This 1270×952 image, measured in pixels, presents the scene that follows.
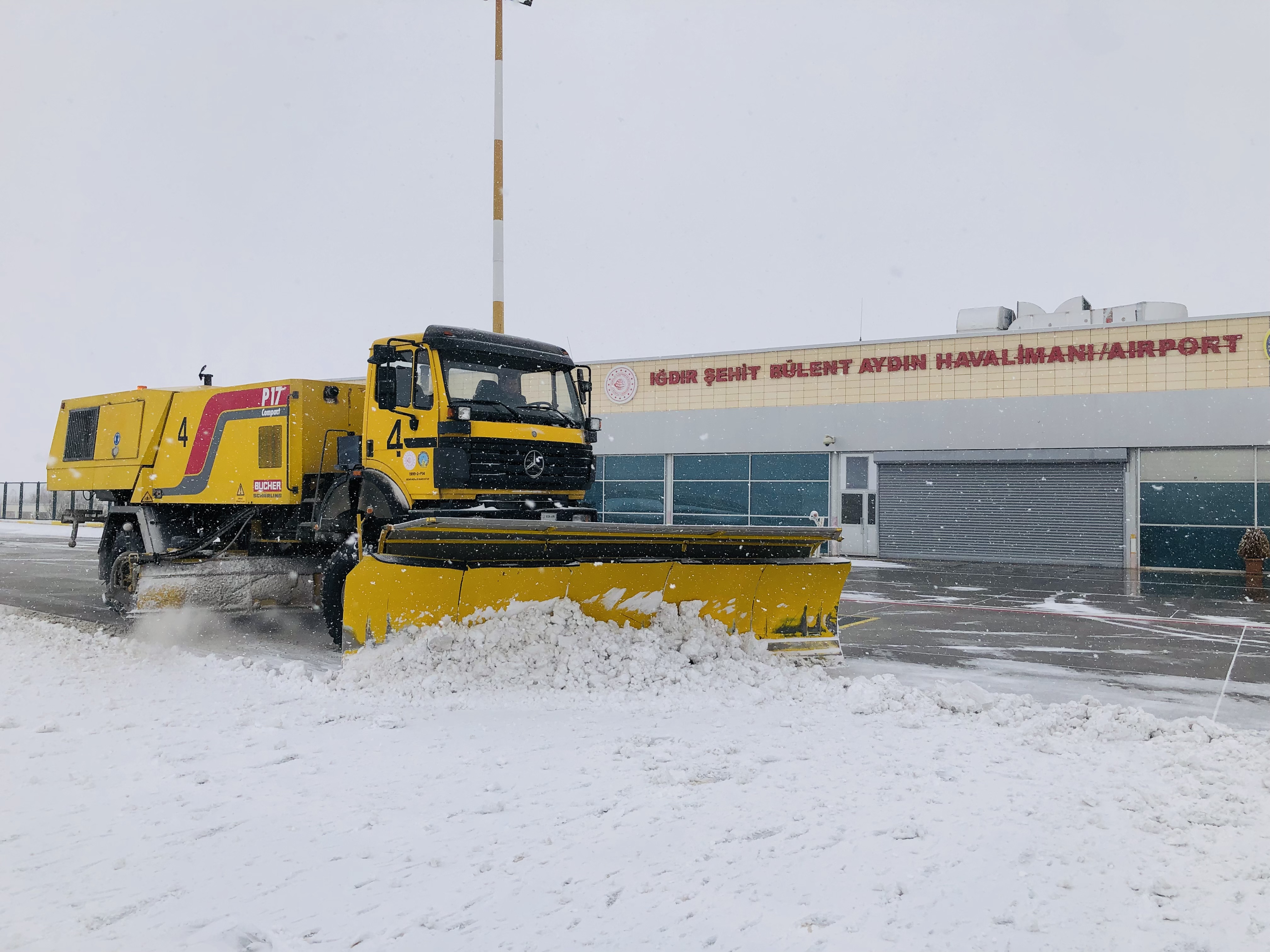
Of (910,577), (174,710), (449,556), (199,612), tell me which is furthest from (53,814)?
(910,577)

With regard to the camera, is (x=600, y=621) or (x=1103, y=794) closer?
(x=1103, y=794)

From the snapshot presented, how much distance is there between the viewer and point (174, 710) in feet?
19.6

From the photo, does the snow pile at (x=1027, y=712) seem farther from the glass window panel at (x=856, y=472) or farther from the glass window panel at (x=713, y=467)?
the glass window panel at (x=713, y=467)

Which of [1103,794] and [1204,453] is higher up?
[1204,453]

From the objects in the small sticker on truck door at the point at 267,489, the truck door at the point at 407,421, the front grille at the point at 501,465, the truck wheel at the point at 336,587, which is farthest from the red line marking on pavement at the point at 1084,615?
the small sticker on truck door at the point at 267,489

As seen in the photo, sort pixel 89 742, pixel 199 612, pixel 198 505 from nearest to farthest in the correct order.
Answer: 1. pixel 89 742
2. pixel 199 612
3. pixel 198 505

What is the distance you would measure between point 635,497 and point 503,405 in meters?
21.3

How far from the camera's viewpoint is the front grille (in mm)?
7898

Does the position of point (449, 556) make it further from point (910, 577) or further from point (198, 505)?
point (910, 577)

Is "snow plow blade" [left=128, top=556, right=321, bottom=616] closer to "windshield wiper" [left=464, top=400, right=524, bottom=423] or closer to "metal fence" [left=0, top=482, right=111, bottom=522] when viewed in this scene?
"windshield wiper" [left=464, top=400, right=524, bottom=423]

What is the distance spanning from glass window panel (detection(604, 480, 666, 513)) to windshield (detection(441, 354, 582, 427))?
19578 millimetres

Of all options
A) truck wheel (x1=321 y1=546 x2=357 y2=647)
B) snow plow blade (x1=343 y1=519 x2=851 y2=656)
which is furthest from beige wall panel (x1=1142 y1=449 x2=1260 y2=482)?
truck wheel (x1=321 y1=546 x2=357 y2=647)

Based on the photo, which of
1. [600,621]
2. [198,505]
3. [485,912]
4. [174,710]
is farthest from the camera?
[198,505]

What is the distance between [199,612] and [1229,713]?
9372 millimetres
